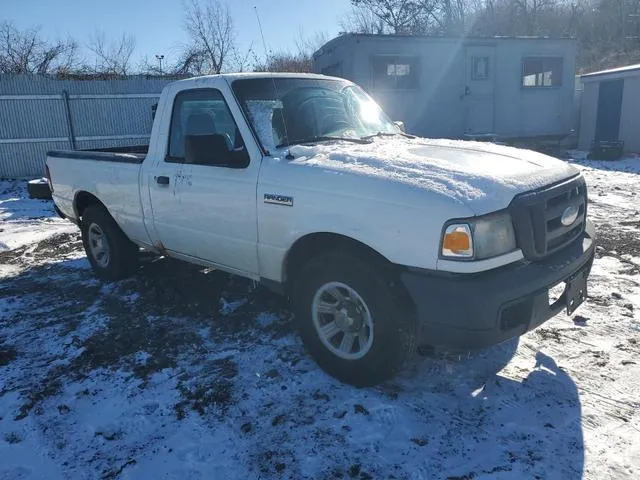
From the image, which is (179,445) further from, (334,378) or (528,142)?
(528,142)

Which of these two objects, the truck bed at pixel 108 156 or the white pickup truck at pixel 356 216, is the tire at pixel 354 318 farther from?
the truck bed at pixel 108 156

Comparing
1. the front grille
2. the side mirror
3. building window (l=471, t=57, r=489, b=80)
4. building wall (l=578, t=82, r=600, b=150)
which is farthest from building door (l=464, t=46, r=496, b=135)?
the side mirror

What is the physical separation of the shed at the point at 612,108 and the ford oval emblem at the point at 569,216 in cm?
1413

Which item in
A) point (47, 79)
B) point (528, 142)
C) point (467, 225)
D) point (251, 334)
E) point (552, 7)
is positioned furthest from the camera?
point (552, 7)

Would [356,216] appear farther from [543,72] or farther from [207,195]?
[543,72]

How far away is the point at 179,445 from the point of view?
2748 millimetres

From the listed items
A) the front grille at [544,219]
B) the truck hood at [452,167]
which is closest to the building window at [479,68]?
the truck hood at [452,167]

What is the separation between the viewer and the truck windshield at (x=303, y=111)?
370 cm

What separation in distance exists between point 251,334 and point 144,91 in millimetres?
11651

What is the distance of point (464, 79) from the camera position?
55.8 ft

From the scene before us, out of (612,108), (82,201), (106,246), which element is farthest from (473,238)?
(612,108)

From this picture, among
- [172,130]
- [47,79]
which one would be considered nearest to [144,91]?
[47,79]

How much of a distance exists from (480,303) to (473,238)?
34 cm

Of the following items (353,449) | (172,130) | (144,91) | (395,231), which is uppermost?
(144,91)
